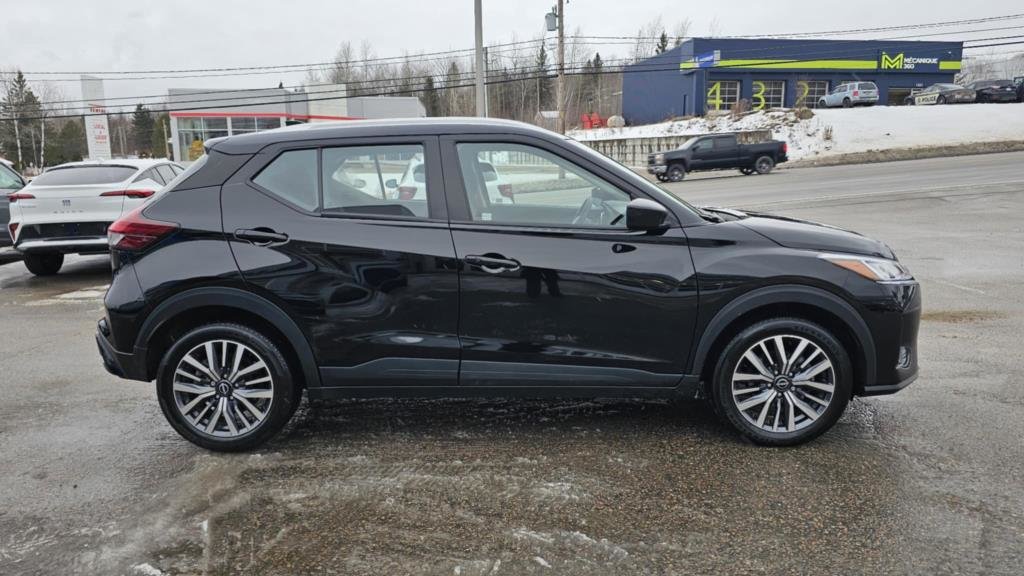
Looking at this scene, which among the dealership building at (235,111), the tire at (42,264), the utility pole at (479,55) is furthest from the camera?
the dealership building at (235,111)

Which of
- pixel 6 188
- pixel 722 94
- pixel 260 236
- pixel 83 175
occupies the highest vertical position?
pixel 722 94

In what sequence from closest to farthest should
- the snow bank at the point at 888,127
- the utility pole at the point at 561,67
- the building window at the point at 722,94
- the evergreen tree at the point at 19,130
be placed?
the utility pole at the point at 561,67 < the snow bank at the point at 888,127 < the building window at the point at 722,94 < the evergreen tree at the point at 19,130

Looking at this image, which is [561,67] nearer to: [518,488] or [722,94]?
[722,94]

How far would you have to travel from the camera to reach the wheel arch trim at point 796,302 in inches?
147

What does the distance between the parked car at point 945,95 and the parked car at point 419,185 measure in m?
49.5

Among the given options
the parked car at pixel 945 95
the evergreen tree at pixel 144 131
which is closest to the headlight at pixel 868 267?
the parked car at pixel 945 95

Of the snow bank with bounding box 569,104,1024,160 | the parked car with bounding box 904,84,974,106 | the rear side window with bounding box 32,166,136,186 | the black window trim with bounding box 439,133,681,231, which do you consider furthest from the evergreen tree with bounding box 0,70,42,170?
the black window trim with bounding box 439,133,681,231

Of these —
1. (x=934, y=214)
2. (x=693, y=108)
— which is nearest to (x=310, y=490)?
(x=934, y=214)

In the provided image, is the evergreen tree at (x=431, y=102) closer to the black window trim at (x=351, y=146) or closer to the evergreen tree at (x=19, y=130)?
the evergreen tree at (x=19, y=130)

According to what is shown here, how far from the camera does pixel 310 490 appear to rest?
3.54 metres

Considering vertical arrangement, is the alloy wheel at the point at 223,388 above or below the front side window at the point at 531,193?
below

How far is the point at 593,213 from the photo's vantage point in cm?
388

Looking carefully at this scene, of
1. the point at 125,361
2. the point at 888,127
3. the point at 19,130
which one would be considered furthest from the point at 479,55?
the point at 19,130

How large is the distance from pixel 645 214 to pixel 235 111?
5961cm
